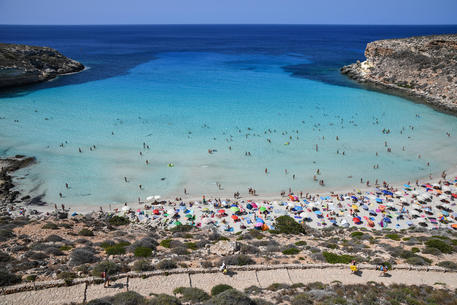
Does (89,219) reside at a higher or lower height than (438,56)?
lower

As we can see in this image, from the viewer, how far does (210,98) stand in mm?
59938

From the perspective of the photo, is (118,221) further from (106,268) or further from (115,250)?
(106,268)

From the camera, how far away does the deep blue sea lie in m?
32.1

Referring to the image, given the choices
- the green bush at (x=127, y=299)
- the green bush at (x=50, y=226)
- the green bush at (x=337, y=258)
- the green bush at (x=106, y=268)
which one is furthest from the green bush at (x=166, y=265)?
the green bush at (x=50, y=226)

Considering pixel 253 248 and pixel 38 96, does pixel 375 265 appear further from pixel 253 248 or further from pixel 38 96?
pixel 38 96

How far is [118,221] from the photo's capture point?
2484 centimetres

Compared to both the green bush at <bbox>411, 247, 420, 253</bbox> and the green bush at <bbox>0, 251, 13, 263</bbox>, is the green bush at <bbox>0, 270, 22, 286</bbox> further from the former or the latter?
the green bush at <bbox>411, 247, 420, 253</bbox>

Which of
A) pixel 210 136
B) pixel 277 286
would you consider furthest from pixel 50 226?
pixel 210 136

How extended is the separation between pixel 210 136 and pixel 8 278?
30660 mm

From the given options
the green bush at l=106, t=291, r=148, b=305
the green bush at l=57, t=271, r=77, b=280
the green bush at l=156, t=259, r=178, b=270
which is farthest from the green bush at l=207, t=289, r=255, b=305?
the green bush at l=57, t=271, r=77, b=280

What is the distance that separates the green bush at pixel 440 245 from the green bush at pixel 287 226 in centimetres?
849

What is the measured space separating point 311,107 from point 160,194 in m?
35.7

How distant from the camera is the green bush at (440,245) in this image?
18617mm

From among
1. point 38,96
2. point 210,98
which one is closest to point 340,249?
point 210,98
